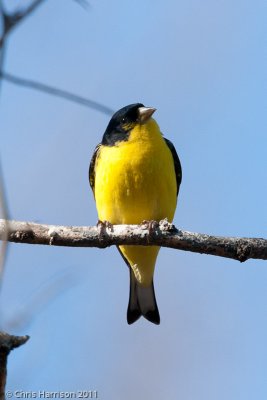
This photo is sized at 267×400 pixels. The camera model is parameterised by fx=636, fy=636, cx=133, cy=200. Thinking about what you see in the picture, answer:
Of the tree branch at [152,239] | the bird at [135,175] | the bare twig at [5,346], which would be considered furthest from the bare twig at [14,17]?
the bird at [135,175]

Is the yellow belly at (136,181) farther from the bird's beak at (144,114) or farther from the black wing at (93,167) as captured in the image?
the black wing at (93,167)

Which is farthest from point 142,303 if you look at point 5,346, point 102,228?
point 5,346

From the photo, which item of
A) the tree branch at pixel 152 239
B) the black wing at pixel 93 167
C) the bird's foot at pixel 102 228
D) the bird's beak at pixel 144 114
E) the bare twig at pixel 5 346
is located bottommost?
the bare twig at pixel 5 346

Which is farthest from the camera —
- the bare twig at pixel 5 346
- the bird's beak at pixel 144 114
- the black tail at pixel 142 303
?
the black tail at pixel 142 303

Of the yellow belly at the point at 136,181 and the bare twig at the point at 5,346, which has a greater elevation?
the yellow belly at the point at 136,181

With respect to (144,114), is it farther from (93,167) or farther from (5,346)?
(5,346)

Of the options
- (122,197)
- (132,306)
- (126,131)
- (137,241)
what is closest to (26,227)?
(137,241)

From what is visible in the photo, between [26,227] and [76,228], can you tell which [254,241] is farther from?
[26,227]
